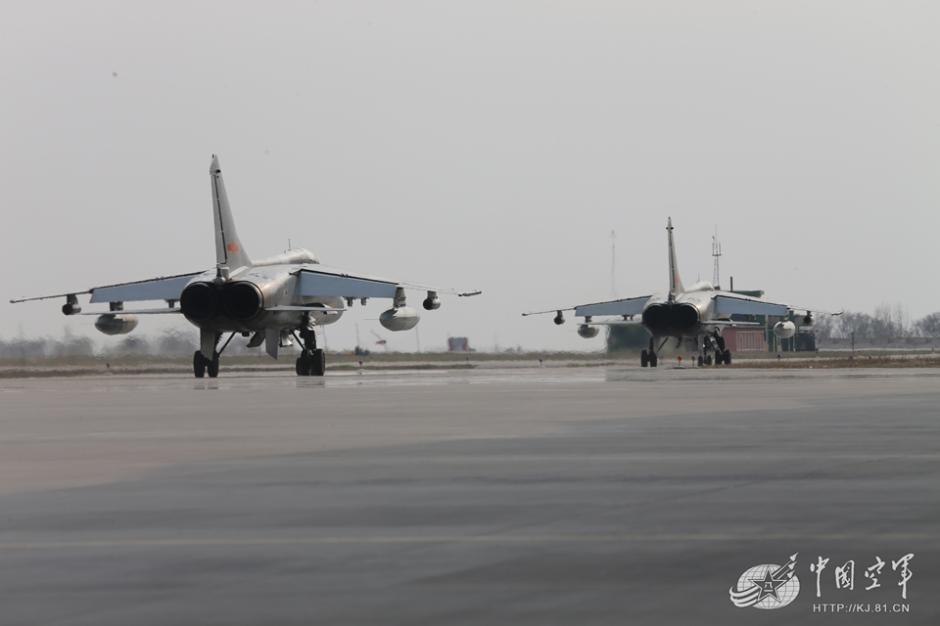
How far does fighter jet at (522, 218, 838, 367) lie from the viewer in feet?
212

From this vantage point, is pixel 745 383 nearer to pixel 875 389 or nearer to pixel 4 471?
pixel 875 389

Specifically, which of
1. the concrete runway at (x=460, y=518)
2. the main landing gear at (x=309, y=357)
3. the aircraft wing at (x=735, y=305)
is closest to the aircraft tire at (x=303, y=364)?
the main landing gear at (x=309, y=357)

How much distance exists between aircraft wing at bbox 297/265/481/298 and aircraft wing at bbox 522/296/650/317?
24.1 meters

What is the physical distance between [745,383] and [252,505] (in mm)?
26209

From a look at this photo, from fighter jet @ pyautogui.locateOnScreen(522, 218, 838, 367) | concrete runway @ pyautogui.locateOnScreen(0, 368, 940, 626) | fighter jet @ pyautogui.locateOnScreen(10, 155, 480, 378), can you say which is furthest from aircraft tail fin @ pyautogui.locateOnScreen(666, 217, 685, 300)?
concrete runway @ pyautogui.locateOnScreen(0, 368, 940, 626)

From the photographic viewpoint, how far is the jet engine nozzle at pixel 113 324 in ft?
179

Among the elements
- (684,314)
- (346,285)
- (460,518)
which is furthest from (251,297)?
(460,518)

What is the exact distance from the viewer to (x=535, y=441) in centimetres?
1595

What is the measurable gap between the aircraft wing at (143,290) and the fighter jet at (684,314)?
2108cm

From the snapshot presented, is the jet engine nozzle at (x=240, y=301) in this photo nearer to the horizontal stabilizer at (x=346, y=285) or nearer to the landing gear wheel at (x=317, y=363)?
the horizontal stabilizer at (x=346, y=285)

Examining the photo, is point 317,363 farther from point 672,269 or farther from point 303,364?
point 672,269

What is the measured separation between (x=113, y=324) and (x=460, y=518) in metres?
47.3

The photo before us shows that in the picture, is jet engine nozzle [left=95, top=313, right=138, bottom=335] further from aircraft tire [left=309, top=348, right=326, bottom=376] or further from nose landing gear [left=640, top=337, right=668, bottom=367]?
nose landing gear [left=640, top=337, right=668, bottom=367]

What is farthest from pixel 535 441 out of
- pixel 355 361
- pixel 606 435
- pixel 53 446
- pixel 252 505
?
pixel 355 361
